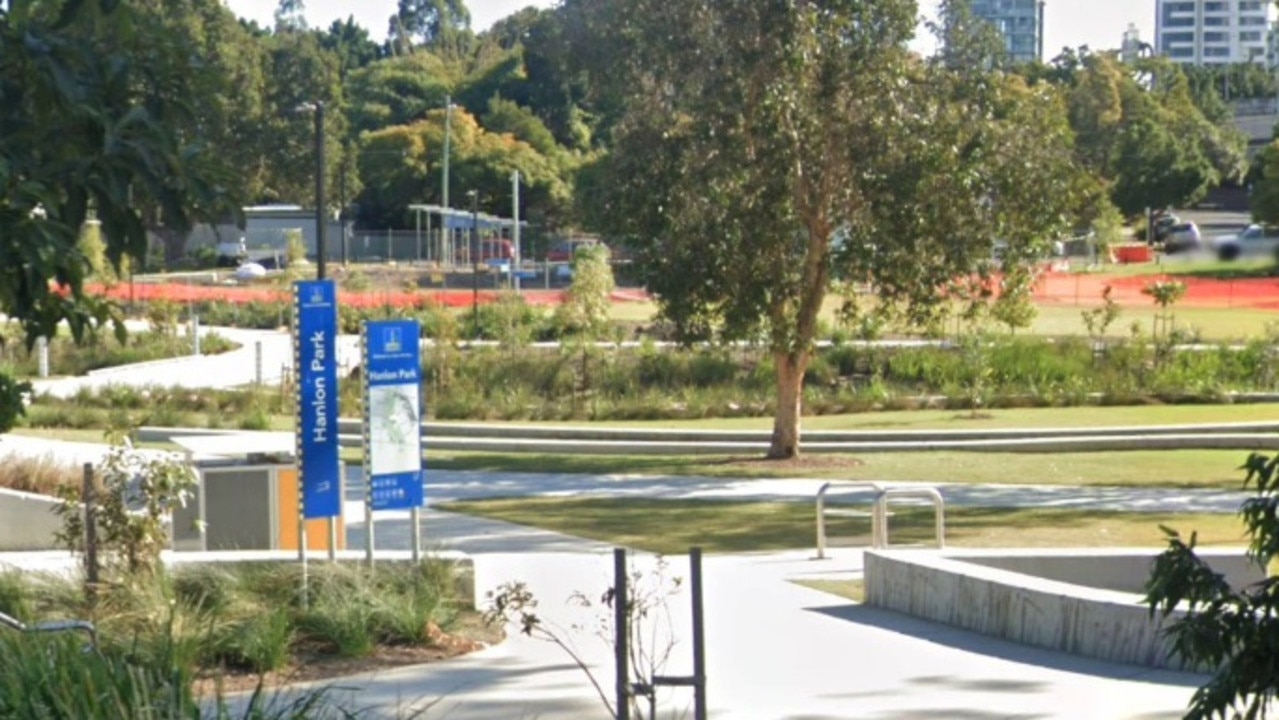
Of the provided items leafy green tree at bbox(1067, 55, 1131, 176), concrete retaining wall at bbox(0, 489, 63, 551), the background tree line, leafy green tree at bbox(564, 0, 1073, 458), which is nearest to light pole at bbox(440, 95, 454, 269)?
the background tree line

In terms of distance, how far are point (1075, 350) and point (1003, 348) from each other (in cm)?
176

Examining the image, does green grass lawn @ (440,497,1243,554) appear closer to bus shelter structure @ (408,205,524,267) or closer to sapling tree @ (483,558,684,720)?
sapling tree @ (483,558,684,720)

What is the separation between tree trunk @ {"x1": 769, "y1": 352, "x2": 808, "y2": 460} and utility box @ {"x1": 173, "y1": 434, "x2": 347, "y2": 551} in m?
13.2

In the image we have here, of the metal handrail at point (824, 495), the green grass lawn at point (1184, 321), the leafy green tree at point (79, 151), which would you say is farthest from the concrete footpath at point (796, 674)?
the green grass lawn at point (1184, 321)

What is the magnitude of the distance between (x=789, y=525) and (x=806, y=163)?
713cm

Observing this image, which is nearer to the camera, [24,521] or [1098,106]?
[24,521]

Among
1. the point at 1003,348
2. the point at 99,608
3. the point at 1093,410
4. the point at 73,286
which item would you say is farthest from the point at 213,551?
the point at 1003,348

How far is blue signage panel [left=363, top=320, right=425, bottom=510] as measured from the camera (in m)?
14.2

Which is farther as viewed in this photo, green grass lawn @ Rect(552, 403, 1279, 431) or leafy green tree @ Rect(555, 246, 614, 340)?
leafy green tree @ Rect(555, 246, 614, 340)

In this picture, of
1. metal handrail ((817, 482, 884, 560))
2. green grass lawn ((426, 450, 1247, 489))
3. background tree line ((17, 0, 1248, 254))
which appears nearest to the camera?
metal handrail ((817, 482, 884, 560))

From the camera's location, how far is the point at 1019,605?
13.2 metres

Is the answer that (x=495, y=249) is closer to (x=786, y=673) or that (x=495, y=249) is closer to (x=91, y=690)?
(x=786, y=673)

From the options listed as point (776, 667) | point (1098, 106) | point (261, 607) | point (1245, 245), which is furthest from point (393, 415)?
point (1098, 106)

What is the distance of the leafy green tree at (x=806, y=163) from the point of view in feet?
86.2
